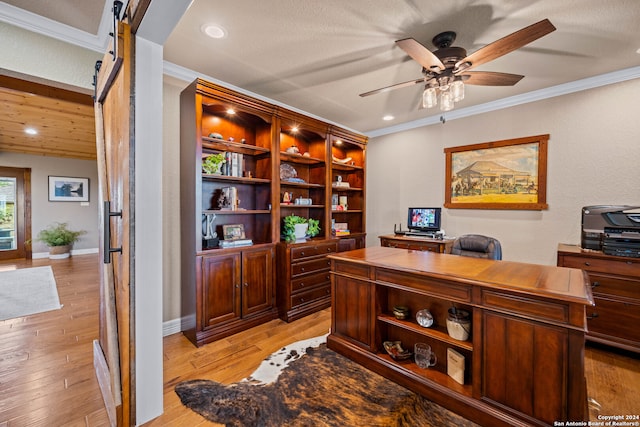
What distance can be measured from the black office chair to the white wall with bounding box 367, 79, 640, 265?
119cm

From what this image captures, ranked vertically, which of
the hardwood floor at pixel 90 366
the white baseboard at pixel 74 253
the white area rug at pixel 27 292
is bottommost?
the hardwood floor at pixel 90 366

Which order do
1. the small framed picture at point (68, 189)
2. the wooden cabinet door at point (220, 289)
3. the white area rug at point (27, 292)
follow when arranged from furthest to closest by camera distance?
the small framed picture at point (68, 189) → the white area rug at point (27, 292) → the wooden cabinet door at point (220, 289)

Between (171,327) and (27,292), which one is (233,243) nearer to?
(171,327)

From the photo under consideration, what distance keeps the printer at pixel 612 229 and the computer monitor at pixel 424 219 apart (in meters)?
1.54

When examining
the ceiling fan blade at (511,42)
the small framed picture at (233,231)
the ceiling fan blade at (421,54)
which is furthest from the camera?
the small framed picture at (233,231)

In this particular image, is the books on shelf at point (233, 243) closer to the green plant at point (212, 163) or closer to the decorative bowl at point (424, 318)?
the green plant at point (212, 163)

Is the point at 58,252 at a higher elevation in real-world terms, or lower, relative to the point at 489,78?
lower

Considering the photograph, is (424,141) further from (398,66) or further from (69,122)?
(69,122)

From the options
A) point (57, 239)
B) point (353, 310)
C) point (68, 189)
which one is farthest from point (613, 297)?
point (68, 189)

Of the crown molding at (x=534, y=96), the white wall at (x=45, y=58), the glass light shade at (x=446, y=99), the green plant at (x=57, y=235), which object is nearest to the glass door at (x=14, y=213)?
the green plant at (x=57, y=235)

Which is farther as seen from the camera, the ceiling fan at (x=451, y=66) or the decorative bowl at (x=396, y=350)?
the decorative bowl at (x=396, y=350)

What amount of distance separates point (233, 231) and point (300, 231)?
0.85m

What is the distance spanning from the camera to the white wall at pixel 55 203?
640cm

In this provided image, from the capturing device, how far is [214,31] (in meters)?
2.09
